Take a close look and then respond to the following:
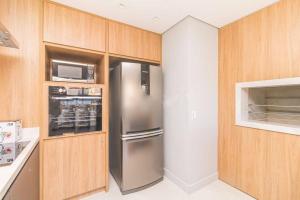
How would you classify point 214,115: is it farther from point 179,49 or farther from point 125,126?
point 125,126

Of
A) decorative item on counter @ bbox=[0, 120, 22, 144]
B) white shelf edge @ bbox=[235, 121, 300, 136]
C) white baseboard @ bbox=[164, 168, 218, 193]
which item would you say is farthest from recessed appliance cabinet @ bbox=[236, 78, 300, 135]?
decorative item on counter @ bbox=[0, 120, 22, 144]

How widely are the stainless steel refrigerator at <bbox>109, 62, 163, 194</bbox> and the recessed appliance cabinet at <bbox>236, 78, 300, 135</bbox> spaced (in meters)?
1.06

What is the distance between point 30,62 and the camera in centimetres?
158

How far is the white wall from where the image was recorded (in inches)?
76.0

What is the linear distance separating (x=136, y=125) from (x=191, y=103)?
76 centimetres

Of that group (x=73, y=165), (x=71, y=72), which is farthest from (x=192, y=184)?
(x=71, y=72)

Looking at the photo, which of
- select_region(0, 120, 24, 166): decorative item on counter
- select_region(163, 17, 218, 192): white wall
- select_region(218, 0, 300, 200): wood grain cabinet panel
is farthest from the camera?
select_region(163, 17, 218, 192): white wall

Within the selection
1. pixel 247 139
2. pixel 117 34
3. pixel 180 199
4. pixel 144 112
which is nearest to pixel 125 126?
pixel 144 112

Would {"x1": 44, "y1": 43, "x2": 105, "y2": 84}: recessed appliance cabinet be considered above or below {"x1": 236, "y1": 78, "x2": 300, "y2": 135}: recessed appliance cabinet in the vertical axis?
above

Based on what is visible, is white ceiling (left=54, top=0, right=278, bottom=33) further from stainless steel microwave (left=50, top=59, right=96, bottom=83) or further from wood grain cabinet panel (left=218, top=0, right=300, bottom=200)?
stainless steel microwave (left=50, top=59, right=96, bottom=83)

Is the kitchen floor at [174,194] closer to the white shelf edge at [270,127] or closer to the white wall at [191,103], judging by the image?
the white wall at [191,103]

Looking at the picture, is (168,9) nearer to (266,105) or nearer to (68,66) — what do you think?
(68,66)

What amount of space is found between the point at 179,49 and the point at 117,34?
2.79 ft

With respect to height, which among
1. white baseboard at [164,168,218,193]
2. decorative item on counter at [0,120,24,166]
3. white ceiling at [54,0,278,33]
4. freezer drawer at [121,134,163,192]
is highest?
white ceiling at [54,0,278,33]
